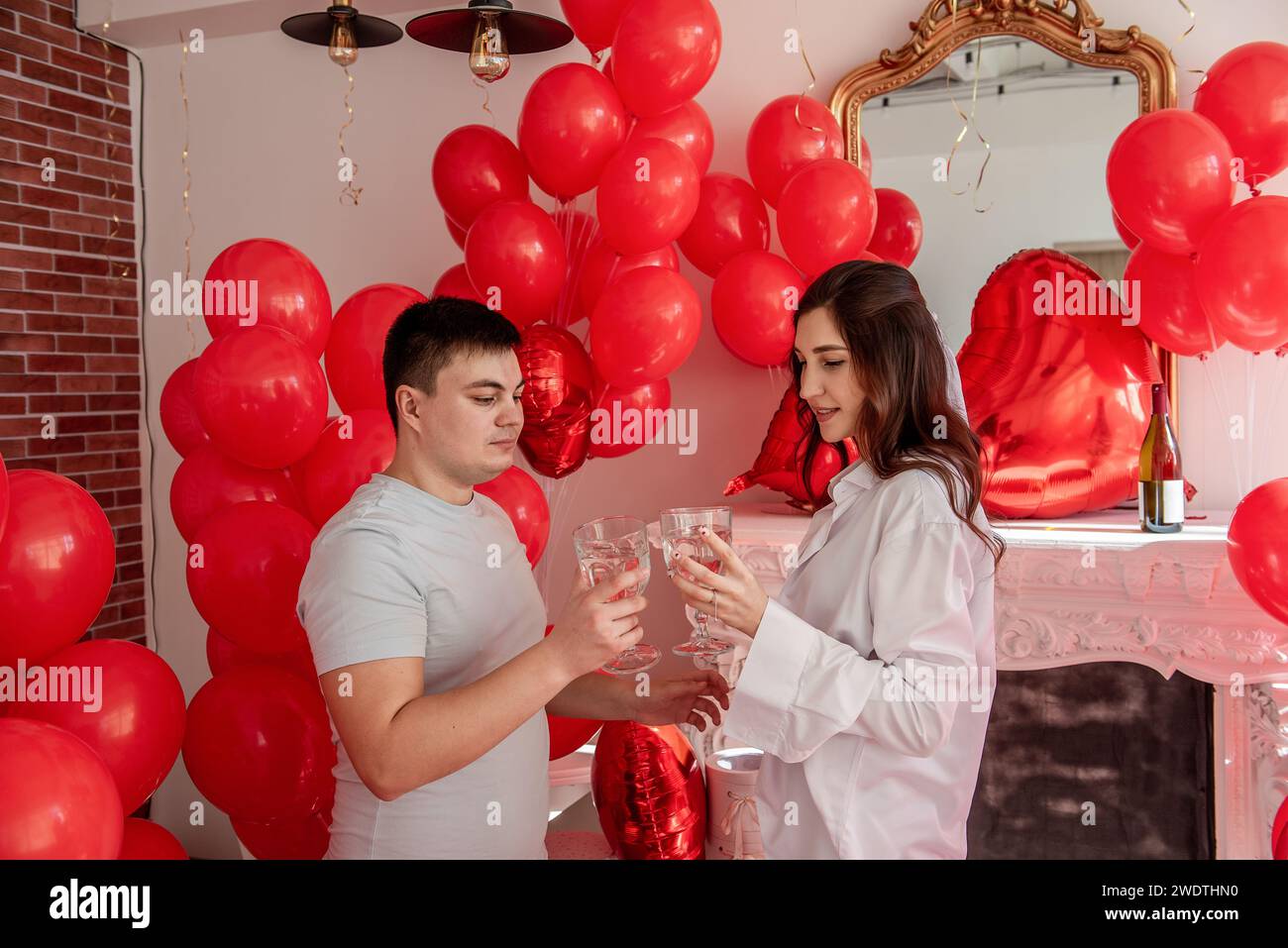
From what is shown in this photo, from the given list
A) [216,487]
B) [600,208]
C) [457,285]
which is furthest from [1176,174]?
[216,487]

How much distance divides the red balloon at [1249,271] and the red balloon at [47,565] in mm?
2106

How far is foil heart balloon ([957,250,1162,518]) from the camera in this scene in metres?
2.54

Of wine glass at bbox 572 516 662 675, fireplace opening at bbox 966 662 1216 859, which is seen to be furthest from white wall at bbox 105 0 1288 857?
wine glass at bbox 572 516 662 675

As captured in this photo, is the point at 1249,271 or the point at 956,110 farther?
the point at 956,110

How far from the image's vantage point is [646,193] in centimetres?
233

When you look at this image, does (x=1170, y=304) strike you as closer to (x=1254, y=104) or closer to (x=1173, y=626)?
(x=1254, y=104)

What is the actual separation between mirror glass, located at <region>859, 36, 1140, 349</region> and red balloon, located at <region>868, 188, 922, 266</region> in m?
0.10

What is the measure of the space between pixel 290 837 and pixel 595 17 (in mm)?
1988

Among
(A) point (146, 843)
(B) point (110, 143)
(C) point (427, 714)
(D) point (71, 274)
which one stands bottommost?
(A) point (146, 843)

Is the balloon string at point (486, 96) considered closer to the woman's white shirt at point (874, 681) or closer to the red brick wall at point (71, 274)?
the red brick wall at point (71, 274)

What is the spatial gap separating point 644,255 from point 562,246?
0.20 metres

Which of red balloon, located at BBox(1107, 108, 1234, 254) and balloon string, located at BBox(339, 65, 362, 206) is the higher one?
balloon string, located at BBox(339, 65, 362, 206)

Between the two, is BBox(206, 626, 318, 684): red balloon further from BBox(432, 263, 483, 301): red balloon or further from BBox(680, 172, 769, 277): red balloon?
BBox(680, 172, 769, 277): red balloon
